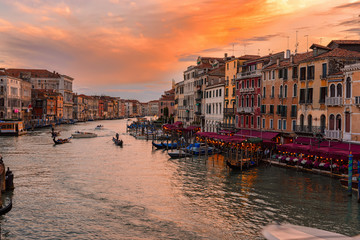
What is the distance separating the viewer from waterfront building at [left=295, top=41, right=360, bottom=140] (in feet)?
89.1

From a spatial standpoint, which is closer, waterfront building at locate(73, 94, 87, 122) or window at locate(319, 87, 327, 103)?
window at locate(319, 87, 327, 103)

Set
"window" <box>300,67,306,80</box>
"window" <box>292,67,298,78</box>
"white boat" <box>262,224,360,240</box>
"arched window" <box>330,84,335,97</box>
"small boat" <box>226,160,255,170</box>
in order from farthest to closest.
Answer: "window" <box>292,67,298,78</box>, "window" <box>300,67,306,80</box>, "small boat" <box>226,160,255,170</box>, "arched window" <box>330,84,335,97</box>, "white boat" <box>262,224,360,240</box>

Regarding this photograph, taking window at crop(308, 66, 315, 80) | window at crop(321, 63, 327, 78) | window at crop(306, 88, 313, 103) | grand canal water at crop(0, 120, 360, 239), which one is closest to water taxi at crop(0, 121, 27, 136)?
grand canal water at crop(0, 120, 360, 239)

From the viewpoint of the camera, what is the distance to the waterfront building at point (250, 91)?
3859 centimetres

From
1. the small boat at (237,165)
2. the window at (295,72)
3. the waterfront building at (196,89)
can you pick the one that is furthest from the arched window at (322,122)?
the waterfront building at (196,89)

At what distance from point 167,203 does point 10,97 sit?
76.1m

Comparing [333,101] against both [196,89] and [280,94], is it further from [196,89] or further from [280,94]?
[196,89]

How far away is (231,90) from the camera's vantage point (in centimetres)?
4531

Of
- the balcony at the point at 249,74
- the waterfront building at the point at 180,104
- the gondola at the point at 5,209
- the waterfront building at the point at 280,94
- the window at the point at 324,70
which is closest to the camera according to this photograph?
the gondola at the point at 5,209

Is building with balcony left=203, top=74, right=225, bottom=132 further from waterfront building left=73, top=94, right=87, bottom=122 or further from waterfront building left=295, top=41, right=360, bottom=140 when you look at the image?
waterfront building left=73, top=94, right=87, bottom=122

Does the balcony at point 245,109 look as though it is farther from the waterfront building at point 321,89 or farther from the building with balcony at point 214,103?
the waterfront building at point 321,89

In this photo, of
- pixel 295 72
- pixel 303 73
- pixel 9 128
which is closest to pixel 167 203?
pixel 303 73

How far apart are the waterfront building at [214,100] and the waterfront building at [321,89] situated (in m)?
16.6

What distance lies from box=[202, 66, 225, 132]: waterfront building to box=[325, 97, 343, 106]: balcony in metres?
19.7
